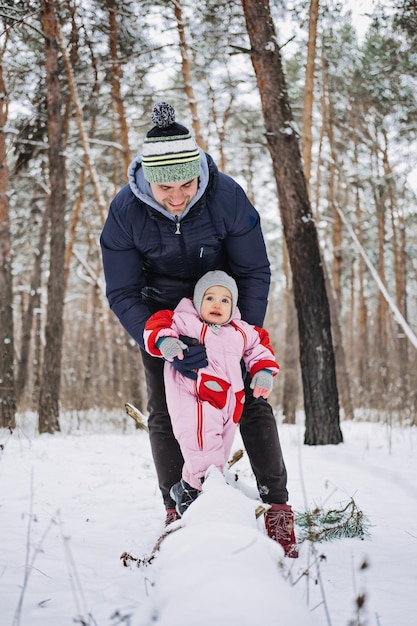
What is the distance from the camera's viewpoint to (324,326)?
18.1 ft

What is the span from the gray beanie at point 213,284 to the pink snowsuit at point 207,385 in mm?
69

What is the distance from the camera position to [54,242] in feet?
26.7

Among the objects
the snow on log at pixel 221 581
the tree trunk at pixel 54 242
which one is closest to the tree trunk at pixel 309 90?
the tree trunk at pixel 54 242

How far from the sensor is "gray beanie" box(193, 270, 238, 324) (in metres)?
2.50

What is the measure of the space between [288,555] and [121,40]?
9.71 meters

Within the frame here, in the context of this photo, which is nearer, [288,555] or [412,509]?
[288,555]

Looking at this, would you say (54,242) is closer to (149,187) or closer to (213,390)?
(149,187)

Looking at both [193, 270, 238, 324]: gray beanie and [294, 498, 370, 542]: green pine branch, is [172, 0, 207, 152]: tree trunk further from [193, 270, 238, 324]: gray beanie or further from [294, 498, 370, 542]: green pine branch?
[294, 498, 370, 542]: green pine branch

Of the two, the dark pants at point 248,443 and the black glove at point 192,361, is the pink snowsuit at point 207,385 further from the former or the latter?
the dark pants at point 248,443

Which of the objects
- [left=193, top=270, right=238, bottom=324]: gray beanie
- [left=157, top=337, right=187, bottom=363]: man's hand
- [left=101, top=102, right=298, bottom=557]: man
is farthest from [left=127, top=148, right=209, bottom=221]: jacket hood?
[left=157, top=337, right=187, bottom=363]: man's hand

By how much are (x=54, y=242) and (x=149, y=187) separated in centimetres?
598

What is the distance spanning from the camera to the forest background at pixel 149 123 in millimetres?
7707

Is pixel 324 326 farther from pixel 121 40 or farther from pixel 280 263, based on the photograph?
pixel 280 263

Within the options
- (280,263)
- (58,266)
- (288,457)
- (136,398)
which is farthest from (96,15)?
(280,263)
